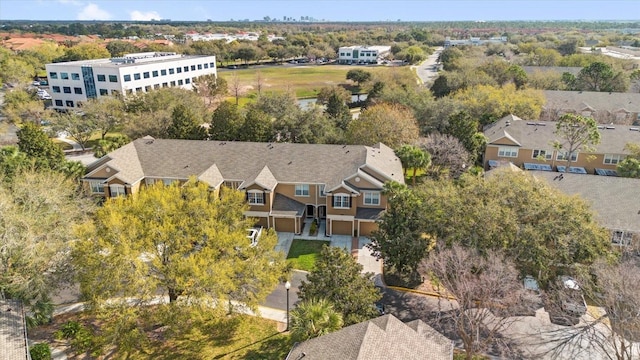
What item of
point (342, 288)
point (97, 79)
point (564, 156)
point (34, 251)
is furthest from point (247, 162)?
point (97, 79)

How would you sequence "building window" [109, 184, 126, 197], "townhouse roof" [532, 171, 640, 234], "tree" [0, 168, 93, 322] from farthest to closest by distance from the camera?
1. "building window" [109, 184, 126, 197]
2. "townhouse roof" [532, 171, 640, 234]
3. "tree" [0, 168, 93, 322]

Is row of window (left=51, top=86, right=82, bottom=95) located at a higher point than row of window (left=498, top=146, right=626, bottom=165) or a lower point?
higher

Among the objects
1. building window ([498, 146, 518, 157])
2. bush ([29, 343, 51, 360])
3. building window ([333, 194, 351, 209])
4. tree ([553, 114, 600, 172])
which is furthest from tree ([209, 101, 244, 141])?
tree ([553, 114, 600, 172])

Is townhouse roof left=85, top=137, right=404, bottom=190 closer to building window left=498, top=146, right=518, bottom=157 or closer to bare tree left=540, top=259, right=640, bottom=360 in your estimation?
building window left=498, top=146, right=518, bottom=157

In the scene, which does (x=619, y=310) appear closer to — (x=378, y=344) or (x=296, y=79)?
(x=378, y=344)

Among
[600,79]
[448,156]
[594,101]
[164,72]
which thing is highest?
[164,72]

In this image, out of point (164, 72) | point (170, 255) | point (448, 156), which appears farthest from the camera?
point (164, 72)

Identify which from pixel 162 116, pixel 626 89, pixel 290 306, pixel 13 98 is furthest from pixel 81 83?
pixel 626 89
